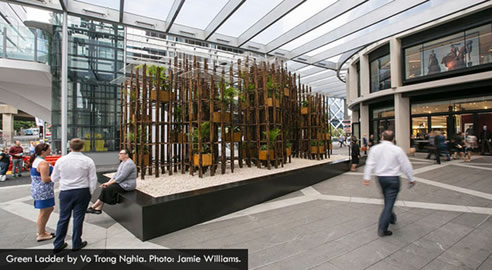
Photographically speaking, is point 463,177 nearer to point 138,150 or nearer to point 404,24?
point 404,24

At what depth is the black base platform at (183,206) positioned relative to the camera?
3.61 metres

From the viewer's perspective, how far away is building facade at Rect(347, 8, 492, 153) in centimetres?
1195

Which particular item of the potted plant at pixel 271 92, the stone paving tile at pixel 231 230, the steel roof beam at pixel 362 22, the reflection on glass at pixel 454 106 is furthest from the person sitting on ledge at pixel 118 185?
the reflection on glass at pixel 454 106

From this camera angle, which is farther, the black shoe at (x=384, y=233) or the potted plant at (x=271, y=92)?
the potted plant at (x=271, y=92)

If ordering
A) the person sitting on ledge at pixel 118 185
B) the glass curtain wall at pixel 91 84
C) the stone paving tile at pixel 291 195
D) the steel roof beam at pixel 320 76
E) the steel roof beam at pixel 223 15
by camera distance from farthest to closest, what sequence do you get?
the steel roof beam at pixel 320 76, the glass curtain wall at pixel 91 84, the steel roof beam at pixel 223 15, the stone paving tile at pixel 291 195, the person sitting on ledge at pixel 118 185

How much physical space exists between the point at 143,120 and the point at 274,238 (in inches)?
199

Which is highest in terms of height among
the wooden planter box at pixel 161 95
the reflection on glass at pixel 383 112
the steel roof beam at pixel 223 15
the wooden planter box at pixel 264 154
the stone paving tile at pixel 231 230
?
the steel roof beam at pixel 223 15

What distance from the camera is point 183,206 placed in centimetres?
397

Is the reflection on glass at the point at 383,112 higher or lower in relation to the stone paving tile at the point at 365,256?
higher

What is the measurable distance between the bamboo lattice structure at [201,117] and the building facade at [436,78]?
10.2 meters

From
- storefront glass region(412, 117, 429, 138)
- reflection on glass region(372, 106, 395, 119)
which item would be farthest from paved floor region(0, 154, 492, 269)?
reflection on glass region(372, 106, 395, 119)
